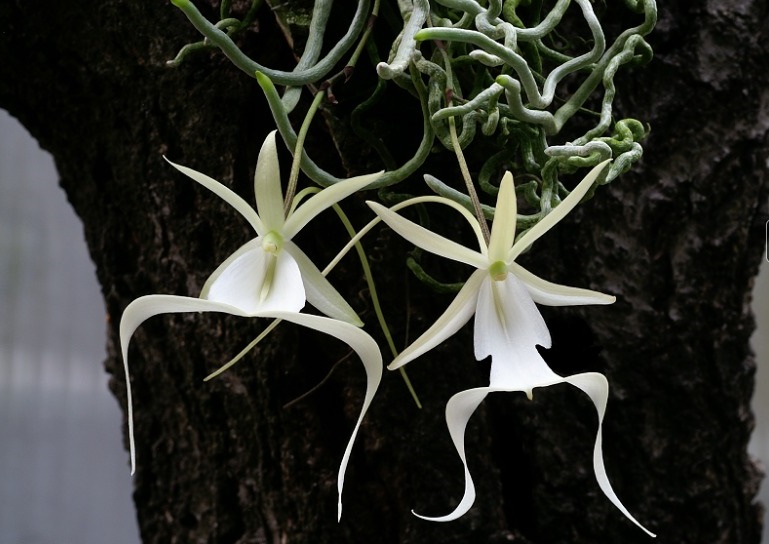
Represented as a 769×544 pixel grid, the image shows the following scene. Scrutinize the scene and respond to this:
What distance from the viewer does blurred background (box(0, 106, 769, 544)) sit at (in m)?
1.49

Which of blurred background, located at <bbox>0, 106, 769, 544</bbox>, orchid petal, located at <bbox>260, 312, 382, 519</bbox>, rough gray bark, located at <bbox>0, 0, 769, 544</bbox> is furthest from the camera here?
blurred background, located at <bbox>0, 106, 769, 544</bbox>

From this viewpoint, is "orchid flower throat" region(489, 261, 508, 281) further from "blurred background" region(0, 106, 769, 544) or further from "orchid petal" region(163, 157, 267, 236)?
"blurred background" region(0, 106, 769, 544)

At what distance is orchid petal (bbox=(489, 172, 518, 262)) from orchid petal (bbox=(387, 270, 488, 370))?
0.01 metres

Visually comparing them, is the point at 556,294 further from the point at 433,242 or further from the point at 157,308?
the point at 157,308

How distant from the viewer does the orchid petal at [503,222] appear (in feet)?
1.16

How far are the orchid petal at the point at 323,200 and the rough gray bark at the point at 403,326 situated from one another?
199 millimetres

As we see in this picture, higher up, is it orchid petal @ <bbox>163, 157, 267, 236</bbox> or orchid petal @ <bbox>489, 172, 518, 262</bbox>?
orchid petal @ <bbox>163, 157, 267, 236</bbox>

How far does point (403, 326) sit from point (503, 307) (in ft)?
0.77

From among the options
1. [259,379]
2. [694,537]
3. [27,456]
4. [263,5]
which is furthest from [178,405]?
[27,456]

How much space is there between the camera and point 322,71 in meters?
0.46

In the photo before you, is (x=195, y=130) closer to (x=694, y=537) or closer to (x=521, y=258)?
(x=521, y=258)

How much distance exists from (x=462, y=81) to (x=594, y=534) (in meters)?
0.40

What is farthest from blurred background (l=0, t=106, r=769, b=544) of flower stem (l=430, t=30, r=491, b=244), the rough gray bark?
flower stem (l=430, t=30, r=491, b=244)

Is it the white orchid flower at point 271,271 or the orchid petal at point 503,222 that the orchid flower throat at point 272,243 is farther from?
the orchid petal at point 503,222
